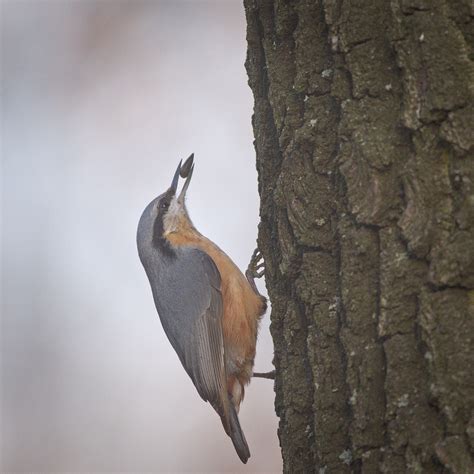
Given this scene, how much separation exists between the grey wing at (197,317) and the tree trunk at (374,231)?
1.46 meters

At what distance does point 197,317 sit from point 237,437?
2.05 ft

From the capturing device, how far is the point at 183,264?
13.3 feet

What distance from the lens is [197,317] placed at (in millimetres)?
3930

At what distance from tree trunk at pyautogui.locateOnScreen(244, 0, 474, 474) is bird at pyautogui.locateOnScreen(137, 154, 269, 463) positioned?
1.47 m

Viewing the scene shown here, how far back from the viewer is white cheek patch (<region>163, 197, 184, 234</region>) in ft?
14.0

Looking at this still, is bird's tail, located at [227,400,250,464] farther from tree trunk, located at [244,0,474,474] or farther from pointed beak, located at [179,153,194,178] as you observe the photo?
tree trunk, located at [244,0,474,474]

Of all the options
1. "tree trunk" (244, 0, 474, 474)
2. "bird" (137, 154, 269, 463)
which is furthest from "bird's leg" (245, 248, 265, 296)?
"tree trunk" (244, 0, 474, 474)

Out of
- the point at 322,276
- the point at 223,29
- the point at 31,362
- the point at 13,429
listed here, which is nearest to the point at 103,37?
the point at 223,29

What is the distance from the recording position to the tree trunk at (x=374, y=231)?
1932mm

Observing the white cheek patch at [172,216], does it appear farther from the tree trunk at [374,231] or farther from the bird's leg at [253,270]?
the tree trunk at [374,231]

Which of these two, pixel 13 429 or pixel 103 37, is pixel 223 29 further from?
pixel 13 429

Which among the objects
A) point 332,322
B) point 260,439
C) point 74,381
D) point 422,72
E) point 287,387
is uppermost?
point 422,72

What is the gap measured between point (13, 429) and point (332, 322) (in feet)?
13.8

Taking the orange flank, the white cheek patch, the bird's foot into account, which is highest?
the white cheek patch
